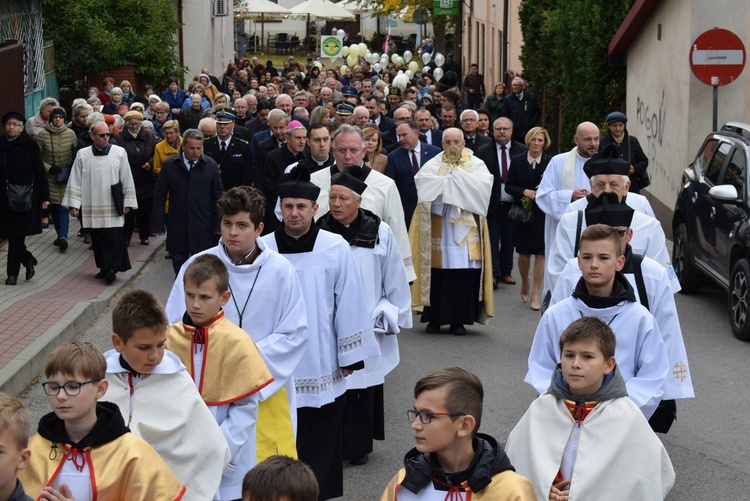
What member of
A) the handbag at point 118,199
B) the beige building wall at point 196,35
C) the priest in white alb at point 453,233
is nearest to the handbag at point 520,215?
the priest in white alb at point 453,233

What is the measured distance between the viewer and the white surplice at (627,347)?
21.0ft

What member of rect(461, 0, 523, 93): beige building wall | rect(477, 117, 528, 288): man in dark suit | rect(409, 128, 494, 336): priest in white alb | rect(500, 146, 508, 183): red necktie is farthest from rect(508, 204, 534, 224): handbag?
rect(461, 0, 523, 93): beige building wall

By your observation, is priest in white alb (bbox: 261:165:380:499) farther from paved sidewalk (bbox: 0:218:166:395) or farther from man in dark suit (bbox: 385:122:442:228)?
man in dark suit (bbox: 385:122:442:228)

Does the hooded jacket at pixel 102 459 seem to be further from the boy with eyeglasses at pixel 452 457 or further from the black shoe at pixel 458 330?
the black shoe at pixel 458 330

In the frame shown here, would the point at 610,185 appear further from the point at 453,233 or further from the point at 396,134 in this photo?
the point at 396,134

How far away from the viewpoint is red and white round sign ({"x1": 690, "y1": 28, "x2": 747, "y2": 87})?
1672 centimetres

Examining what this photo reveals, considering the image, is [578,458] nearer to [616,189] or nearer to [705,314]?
[616,189]

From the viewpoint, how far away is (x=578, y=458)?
5.64 m

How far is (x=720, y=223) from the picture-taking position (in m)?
13.4

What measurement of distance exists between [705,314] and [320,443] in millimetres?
7232

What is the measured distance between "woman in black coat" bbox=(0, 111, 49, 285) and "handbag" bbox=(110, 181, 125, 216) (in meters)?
0.73

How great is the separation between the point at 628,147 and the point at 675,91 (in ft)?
22.1

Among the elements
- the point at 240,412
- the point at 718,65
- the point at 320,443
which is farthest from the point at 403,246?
the point at 718,65

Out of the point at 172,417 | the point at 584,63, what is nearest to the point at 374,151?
the point at 172,417
